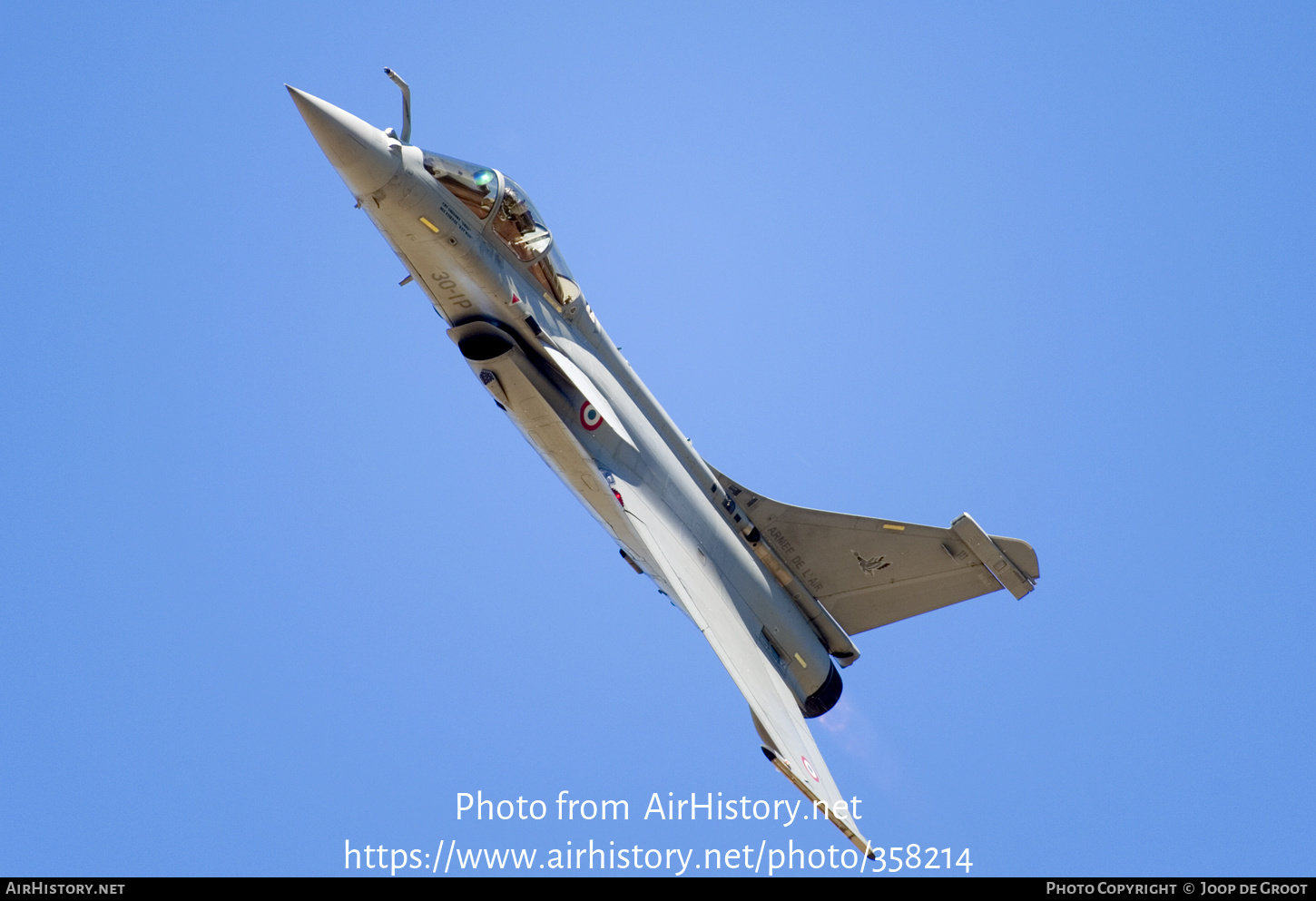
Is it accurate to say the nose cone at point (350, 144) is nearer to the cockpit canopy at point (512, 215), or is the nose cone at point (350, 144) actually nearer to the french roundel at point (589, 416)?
the cockpit canopy at point (512, 215)

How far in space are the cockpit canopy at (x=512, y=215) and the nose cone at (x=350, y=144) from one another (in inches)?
25.7

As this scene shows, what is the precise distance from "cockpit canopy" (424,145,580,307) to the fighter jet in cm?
2

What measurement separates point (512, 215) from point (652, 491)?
4020 millimetres

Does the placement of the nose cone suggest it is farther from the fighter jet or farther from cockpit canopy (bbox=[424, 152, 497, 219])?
cockpit canopy (bbox=[424, 152, 497, 219])

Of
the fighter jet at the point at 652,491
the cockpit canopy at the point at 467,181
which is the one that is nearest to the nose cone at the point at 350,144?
the fighter jet at the point at 652,491

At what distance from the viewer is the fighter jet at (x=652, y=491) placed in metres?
13.4

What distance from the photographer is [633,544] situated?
15695 millimetres

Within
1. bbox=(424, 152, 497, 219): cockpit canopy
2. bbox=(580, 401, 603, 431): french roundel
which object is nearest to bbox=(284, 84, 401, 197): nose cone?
bbox=(424, 152, 497, 219): cockpit canopy

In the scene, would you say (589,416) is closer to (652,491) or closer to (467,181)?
(652,491)

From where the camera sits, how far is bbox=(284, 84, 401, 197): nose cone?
40.3 feet

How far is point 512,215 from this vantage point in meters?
14.3

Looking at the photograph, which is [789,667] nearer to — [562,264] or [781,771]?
[781,771]
